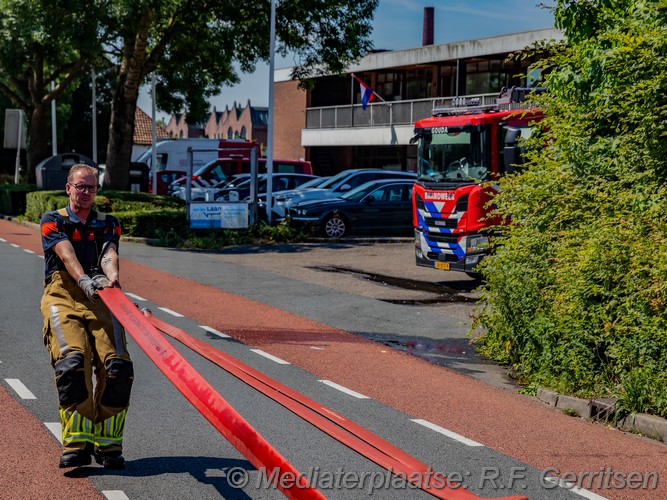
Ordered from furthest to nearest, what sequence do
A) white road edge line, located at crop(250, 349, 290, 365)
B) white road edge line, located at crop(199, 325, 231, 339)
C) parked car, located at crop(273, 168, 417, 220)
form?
1. parked car, located at crop(273, 168, 417, 220)
2. white road edge line, located at crop(199, 325, 231, 339)
3. white road edge line, located at crop(250, 349, 290, 365)

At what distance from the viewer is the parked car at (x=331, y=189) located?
87.5 ft

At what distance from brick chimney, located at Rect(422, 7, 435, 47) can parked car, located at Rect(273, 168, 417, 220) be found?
80.1 feet

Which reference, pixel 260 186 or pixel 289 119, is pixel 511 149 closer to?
pixel 260 186

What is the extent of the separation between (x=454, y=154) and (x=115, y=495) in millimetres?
12168

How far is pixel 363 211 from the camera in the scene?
25688mm

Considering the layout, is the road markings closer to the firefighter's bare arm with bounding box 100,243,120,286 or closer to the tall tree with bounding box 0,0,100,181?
the firefighter's bare arm with bounding box 100,243,120,286

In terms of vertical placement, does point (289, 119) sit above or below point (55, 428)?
above

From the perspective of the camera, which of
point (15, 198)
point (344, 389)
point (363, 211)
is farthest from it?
point (15, 198)

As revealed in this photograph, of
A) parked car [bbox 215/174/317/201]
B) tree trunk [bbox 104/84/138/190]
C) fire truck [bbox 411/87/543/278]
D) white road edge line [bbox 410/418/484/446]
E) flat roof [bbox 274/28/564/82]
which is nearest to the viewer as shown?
→ white road edge line [bbox 410/418/484/446]

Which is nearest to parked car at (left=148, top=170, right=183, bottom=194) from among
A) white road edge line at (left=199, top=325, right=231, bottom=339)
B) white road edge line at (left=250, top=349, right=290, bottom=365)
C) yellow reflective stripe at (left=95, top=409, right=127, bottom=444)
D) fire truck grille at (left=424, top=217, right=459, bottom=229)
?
fire truck grille at (left=424, top=217, right=459, bottom=229)

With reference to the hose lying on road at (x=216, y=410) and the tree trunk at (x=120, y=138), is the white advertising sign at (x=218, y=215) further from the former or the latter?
the hose lying on road at (x=216, y=410)

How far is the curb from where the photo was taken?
24.1ft

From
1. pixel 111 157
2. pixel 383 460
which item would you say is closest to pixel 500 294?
pixel 383 460

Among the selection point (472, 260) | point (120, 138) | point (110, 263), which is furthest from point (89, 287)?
point (120, 138)
